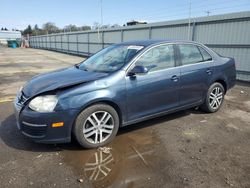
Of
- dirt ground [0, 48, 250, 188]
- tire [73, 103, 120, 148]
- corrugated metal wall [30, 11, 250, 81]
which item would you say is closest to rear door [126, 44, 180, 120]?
tire [73, 103, 120, 148]

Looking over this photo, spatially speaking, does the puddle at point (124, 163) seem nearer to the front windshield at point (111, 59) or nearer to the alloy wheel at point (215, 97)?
the front windshield at point (111, 59)

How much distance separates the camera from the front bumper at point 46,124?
3250mm

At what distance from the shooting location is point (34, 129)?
3.32 meters

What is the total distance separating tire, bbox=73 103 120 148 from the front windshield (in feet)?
2.36

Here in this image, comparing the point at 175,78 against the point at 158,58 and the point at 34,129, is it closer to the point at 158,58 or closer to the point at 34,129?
the point at 158,58

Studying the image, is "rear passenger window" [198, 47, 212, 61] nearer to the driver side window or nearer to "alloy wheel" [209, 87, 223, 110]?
"alloy wheel" [209, 87, 223, 110]

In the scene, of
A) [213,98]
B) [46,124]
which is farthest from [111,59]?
[213,98]

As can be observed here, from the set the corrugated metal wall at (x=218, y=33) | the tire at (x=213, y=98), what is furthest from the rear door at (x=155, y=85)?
the corrugated metal wall at (x=218, y=33)

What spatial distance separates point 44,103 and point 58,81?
0.50 m

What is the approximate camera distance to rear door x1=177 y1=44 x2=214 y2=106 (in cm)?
453

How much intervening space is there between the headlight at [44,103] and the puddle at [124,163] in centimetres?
74

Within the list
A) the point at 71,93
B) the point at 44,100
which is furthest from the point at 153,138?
the point at 44,100

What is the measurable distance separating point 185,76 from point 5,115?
3.81 metres

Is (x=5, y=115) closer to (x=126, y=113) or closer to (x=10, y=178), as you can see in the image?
(x=10, y=178)
